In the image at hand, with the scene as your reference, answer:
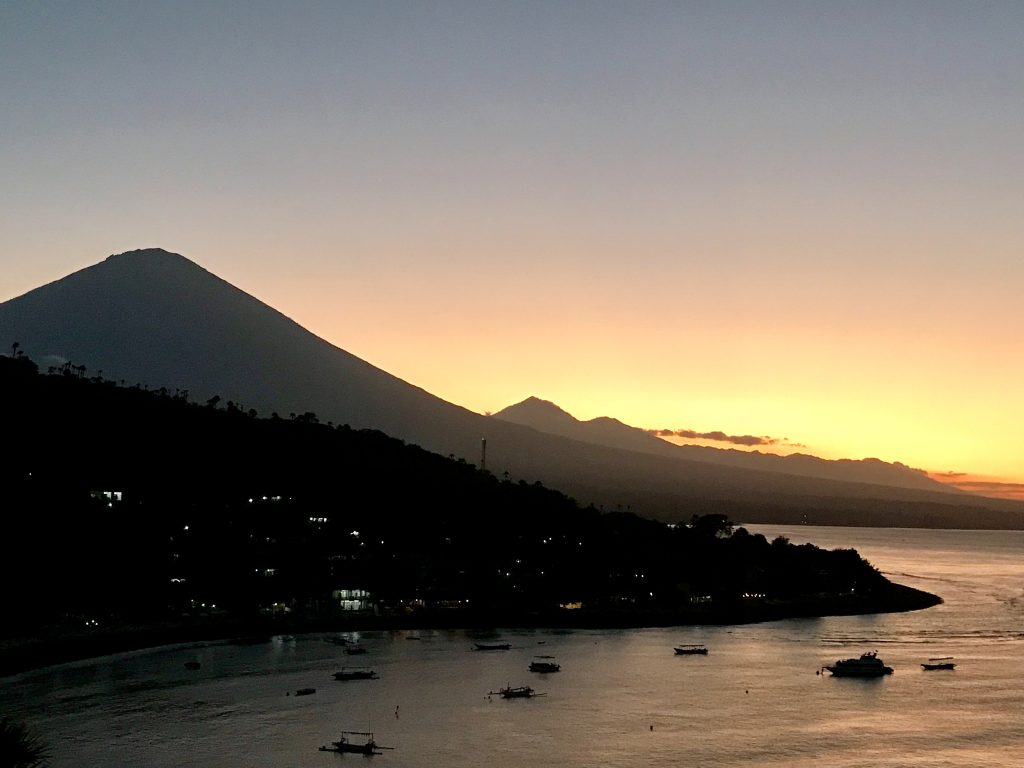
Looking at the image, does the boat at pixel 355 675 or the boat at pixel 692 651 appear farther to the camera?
the boat at pixel 692 651

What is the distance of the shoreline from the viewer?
4189cm

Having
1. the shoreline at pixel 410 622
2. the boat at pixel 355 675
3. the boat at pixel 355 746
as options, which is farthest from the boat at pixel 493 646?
the boat at pixel 355 746

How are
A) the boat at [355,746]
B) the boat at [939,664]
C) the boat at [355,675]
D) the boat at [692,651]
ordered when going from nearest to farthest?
the boat at [355,746], the boat at [355,675], the boat at [939,664], the boat at [692,651]

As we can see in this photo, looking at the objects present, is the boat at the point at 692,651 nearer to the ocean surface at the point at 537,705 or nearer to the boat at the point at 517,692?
the ocean surface at the point at 537,705

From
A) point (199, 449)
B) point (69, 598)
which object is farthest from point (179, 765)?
point (199, 449)

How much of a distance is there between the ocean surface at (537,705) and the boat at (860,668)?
0.65 meters

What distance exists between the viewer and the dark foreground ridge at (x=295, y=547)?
50.7 meters

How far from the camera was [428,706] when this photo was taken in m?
35.7

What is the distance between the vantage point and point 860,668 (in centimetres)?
4328

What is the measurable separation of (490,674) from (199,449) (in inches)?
1944

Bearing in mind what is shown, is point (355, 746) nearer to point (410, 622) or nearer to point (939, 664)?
point (939, 664)

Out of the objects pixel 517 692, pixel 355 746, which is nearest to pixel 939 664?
pixel 517 692

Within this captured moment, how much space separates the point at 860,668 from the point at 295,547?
34988 millimetres

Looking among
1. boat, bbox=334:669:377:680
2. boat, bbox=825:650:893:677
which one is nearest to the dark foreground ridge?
boat, bbox=334:669:377:680
